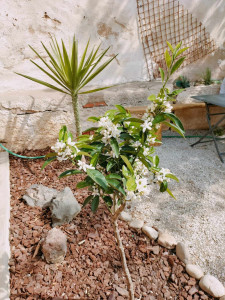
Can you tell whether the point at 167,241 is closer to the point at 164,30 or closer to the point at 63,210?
the point at 63,210

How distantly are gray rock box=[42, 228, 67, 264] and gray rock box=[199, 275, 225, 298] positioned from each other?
35.8 inches

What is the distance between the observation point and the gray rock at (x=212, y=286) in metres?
1.42

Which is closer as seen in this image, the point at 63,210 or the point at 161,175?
the point at 161,175

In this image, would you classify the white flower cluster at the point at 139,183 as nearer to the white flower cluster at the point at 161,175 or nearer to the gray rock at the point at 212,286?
the white flower cluster at the point at 161,175

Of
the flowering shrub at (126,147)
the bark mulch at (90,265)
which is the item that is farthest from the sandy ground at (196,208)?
the flowering shrub at (126,147)

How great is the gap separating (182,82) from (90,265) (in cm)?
300

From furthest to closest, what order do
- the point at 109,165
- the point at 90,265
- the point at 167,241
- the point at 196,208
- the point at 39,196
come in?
the point at 196,208 < the point at 39,196 < the point at 167,241 < the point at 90,265 < the point at 109,165

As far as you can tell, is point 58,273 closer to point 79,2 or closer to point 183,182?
point 183,182

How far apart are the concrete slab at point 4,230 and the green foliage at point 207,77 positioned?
3.12 meters

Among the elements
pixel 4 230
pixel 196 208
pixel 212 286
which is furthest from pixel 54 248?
pixel 196 208

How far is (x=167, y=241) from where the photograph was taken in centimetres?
172

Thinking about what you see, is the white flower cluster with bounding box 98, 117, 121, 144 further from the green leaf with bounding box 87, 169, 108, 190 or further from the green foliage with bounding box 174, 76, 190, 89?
the green foliage with bounding box 174, 76, 190, 89

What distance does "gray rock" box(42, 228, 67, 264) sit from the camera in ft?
4.91

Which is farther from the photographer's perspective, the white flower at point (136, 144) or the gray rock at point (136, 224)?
the gray rock at point (136, 224)
